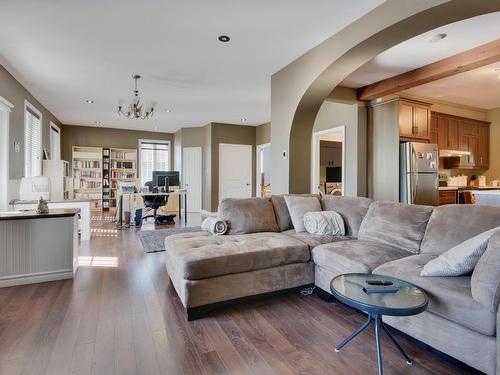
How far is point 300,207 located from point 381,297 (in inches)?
70.9

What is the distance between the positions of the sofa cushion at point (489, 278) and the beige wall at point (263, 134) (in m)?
6.66

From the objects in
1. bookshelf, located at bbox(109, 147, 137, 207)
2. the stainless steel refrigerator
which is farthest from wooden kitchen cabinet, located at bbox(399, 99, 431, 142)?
bookshelf, located at bbox(109, 147, 137, 207)

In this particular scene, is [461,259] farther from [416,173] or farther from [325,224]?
[416,173]

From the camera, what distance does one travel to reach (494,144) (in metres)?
6.46

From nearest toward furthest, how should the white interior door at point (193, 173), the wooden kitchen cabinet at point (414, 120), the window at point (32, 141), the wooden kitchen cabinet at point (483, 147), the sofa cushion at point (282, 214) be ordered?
the sofa cushion at point (282, 214), the wooden kitchen cabinet at point (414, 120), the window at point (32, 141), the wooden kitchen cabinet at point (483, 147), the white interior door at point (193, 173)

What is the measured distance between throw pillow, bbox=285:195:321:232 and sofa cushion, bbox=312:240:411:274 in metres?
0.59

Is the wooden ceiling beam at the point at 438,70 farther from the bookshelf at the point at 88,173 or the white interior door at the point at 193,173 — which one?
the bookshelf at the point at 88,173

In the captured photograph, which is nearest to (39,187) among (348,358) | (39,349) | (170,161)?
(39,349)

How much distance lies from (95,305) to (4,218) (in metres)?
1.32

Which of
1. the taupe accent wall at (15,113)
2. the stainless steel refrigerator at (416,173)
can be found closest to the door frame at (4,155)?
the taupe accent wall at (15,113)

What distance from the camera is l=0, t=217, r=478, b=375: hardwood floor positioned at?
1.68 metres

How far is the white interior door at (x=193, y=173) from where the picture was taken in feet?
28.5

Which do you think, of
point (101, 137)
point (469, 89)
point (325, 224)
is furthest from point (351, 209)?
point (101, 137)

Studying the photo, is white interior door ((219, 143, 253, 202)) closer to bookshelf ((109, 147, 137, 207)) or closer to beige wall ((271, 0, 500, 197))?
bookshelf ((109, 147, 137, 207))
